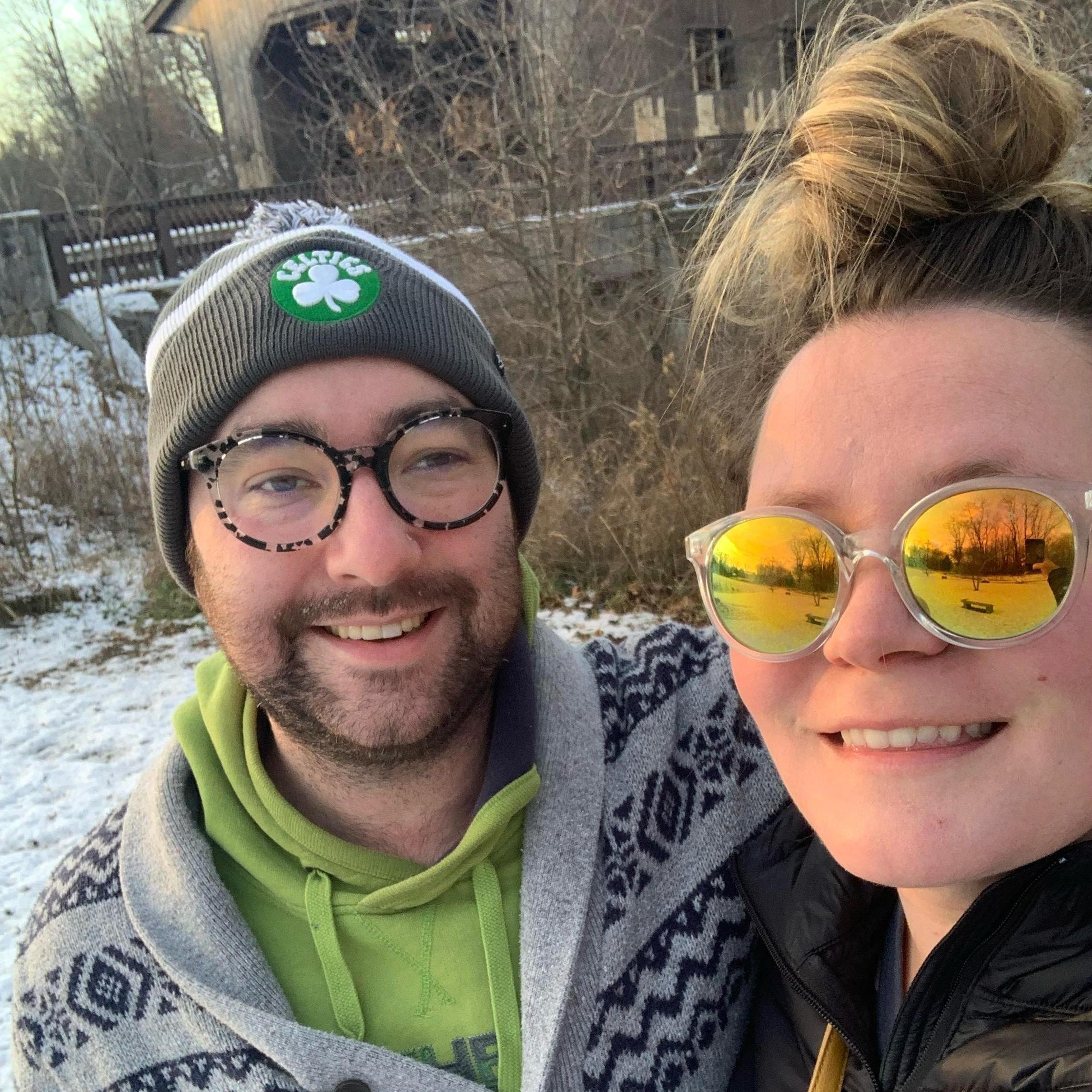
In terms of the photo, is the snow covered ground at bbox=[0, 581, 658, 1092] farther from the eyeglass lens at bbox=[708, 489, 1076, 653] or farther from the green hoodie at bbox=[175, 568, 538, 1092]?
the eyeglass lens at bbox=[708, 489, 1076, 653]

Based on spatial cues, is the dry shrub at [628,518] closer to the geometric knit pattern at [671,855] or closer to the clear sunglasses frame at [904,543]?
the geometric knit pattern at [671,855]

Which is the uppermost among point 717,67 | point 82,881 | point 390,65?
point 717,67

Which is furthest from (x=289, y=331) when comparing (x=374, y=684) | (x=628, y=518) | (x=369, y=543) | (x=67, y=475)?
(x=67, y=475)

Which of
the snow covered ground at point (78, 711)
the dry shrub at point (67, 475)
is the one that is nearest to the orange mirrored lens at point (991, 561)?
the snow covered ground at point (78, 711)

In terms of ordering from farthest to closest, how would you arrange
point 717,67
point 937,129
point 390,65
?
point 717,67
point 390,65
point 937,129

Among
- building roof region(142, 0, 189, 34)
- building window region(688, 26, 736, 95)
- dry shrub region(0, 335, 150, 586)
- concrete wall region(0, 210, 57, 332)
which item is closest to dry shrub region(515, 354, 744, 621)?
dry shrub region(0, 335, 150, 586)

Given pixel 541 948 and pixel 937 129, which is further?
pixel 541 948

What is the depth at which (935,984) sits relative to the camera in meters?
1.14

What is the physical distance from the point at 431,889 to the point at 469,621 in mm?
506

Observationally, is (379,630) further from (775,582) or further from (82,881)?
(775,582)

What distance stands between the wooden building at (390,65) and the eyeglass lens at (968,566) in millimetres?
1288

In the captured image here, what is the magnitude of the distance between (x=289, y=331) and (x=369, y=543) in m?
0.44

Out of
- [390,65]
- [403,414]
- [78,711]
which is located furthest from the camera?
[390,65]

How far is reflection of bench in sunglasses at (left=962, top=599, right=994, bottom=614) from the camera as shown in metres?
0.97
